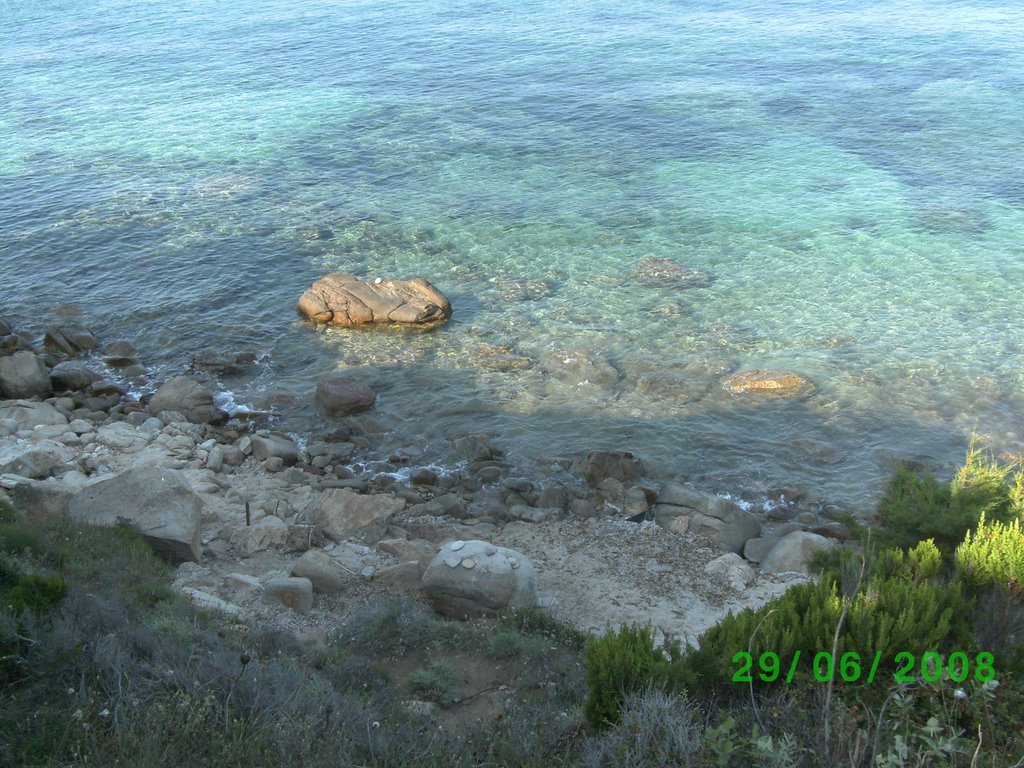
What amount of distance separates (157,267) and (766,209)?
18.2 metres

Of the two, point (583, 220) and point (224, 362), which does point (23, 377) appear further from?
point (583, 220)

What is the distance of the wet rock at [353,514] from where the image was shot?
14.6m

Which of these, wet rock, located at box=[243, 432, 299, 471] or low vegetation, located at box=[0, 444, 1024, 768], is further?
wet rock, located at box=[243, 432, 299, 471]

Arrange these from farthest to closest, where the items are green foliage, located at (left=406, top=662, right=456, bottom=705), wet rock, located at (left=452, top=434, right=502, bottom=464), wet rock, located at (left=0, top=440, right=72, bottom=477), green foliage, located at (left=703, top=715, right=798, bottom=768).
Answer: wet rock, located at (left=452, top=434, right=502, bottom=464)
wet rock, located at (left=0, top=440, right=72, bottom=477)
green foliage, located at (left=406, top=662, right=456, bottom=705)
green foliage, located at (left=703, top=715, right=798, bottom=768)

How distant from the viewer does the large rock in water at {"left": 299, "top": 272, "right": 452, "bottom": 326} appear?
72.6 feet

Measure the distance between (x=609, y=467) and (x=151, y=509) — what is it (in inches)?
311

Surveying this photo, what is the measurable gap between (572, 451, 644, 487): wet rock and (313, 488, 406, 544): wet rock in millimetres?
3609

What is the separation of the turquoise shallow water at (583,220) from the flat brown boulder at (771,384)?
1.32 feet

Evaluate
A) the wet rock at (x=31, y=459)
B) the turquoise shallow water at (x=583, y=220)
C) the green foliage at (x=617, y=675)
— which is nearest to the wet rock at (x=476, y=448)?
the turquoise shallow water at (x=583, y=220)

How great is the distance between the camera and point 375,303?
2233cm

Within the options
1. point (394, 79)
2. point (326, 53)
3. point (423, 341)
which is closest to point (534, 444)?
point (423, 341)

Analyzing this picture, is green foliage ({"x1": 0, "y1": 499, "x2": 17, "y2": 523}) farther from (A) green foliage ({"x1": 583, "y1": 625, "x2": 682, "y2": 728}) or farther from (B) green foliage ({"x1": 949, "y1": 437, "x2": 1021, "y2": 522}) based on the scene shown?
(B) green foliage ({"x1": 949, "y1": 437, "x2": 1021, "y2": 522})

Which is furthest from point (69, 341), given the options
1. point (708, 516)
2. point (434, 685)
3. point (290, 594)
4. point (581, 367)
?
point (434, 685)

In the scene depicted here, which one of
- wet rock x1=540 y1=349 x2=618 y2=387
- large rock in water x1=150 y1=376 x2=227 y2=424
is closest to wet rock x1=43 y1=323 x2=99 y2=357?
large rock in water x1=150 y1=376 x2=227 y2=424
